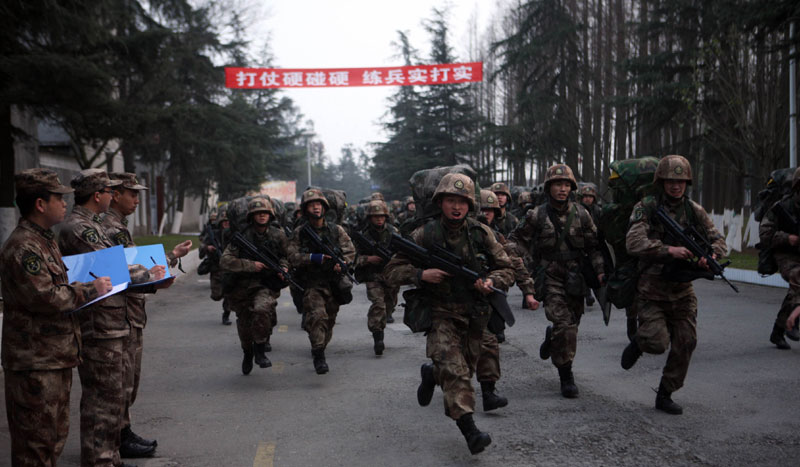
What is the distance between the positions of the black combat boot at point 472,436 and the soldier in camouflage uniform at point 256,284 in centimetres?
347

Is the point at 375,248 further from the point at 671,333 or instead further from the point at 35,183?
the point at 35,183

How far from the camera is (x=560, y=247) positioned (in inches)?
276

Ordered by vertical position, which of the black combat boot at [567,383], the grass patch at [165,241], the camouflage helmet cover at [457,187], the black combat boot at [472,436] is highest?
the camouflage helmet cover at [457,187]

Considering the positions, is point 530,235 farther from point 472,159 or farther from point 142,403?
point 472,159

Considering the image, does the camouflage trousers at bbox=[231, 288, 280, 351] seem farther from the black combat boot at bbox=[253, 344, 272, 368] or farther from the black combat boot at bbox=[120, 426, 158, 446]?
the black combat boot at bbox=[120, 426, 158, 446]

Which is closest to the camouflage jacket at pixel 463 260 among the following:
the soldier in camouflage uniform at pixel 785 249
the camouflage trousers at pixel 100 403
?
the camouflage trousers at pixel 100 403

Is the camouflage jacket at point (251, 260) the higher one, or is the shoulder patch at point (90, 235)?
the shoulder patch at point (90, 235)

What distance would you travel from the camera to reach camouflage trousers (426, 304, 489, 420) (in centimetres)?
507

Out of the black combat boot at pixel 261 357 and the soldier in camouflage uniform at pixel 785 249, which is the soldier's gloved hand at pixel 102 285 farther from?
the soldier in camouflage uniform at pixel 785 249

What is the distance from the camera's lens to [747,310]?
36.7ft

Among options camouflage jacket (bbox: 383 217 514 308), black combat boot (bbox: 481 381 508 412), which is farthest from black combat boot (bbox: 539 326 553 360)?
camouflage jacket (bbox: 383 217 514 308)

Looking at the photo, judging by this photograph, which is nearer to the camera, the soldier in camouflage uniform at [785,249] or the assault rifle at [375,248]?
the soldier in camouflage uniform at [785,249]

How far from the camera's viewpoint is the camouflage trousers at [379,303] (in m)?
9.18

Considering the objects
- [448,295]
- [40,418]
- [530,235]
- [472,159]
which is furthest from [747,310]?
[472,159]
